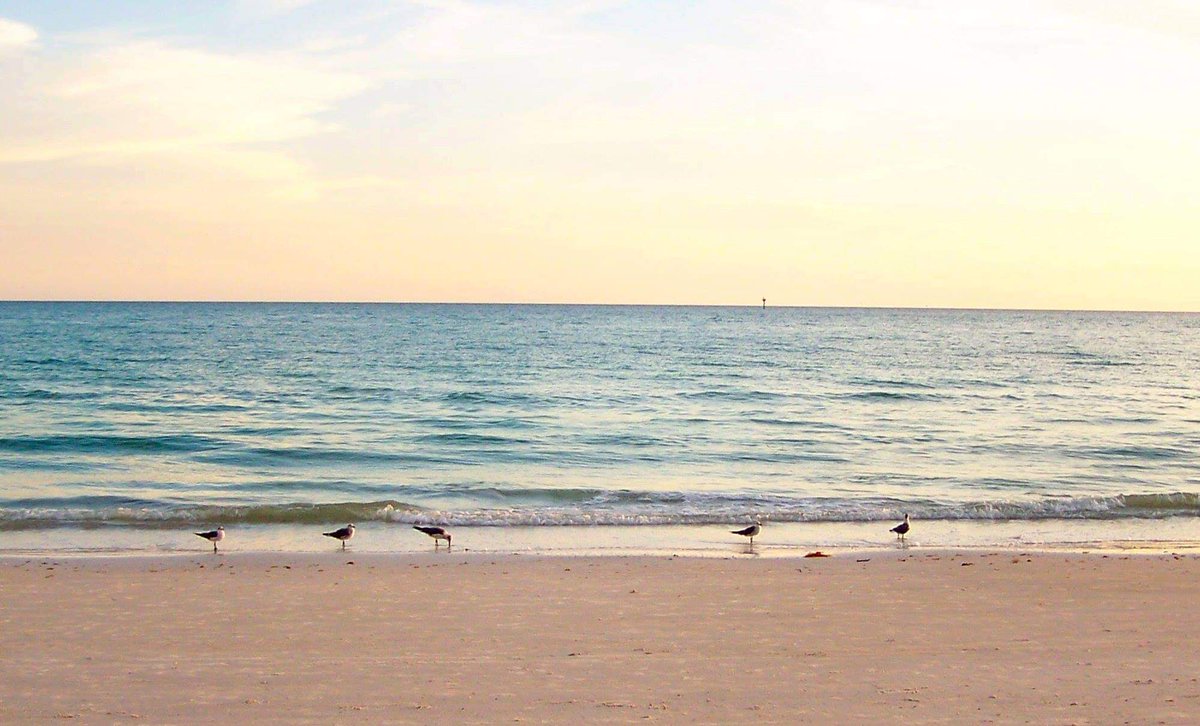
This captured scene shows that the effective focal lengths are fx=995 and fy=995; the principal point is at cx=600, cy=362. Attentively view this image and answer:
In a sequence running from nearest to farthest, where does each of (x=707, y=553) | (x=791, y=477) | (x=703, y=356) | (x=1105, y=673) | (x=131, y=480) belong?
1. (x=1105, y=673)
2. (x=707, y=553)
3. (x=131, y=480)
4. (x=791, y=477)
5. (x=703, y=356)

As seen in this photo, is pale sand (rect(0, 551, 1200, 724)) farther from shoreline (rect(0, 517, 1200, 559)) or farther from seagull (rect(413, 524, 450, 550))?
shoreline (rect(0, 517, 1200, 559))

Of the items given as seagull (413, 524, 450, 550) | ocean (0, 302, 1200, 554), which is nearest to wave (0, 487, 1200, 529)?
ocean (0, 302, 1200, 554)

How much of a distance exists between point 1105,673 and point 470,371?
38981 millimetres

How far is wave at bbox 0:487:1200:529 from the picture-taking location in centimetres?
1592

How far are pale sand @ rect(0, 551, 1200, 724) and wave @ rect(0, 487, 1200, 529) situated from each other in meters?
3.41

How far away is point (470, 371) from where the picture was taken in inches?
1797

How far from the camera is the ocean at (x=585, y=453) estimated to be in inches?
620

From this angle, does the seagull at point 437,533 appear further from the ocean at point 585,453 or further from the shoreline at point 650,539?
the ocean at point 585,453

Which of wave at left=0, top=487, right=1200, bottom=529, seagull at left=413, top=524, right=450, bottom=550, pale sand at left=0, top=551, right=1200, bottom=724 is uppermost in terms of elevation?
pale sand at left=0, top=551, right=1200, bottom=724

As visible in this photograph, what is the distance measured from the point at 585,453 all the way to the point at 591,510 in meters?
6.73


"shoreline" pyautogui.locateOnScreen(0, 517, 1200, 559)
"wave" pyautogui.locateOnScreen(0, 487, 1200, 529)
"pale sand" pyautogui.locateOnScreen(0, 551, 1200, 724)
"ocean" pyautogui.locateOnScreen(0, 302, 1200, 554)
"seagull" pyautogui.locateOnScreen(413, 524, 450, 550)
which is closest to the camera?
"pale sand" pyautogui.locateOnScreen(0, 551, 1200, 724)

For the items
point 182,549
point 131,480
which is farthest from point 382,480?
point 182,549

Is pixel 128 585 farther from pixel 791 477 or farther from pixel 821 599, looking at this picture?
pixel 791 477

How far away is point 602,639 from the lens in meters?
8.96
